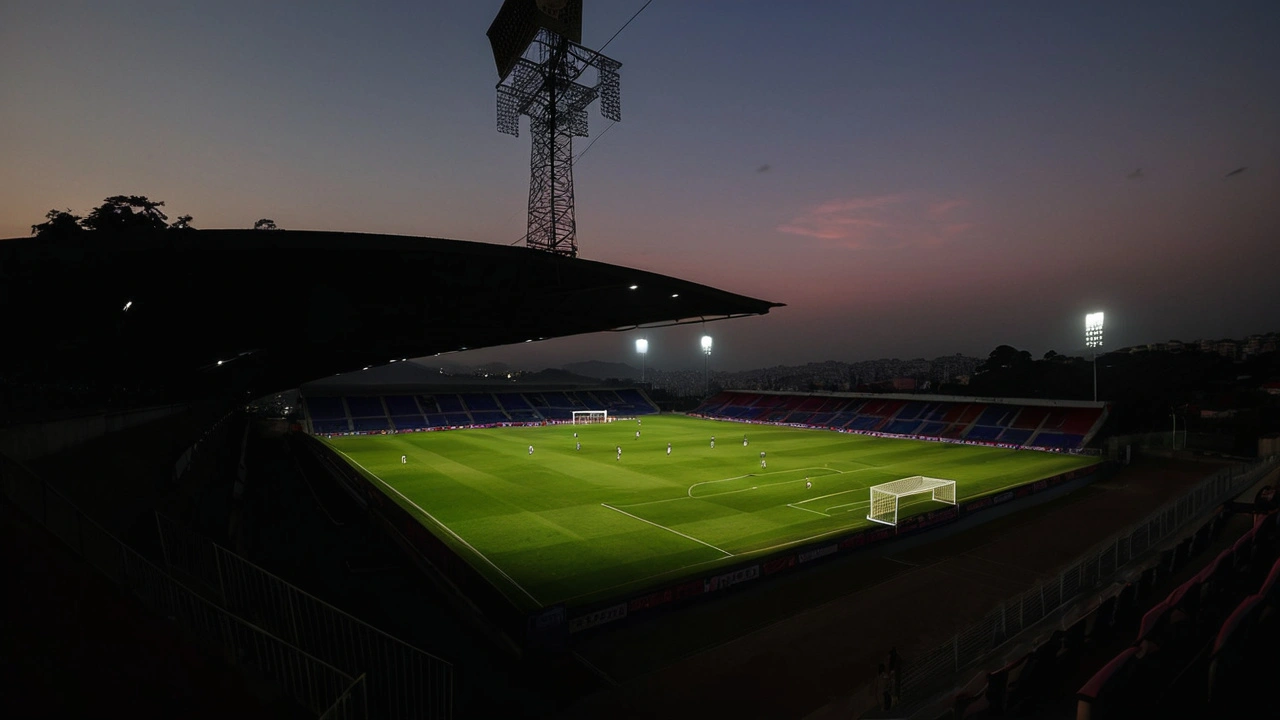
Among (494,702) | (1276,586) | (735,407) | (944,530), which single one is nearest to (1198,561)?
(1276,586)

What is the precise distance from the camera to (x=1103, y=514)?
23.8 metres

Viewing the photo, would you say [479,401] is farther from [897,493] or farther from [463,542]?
[897,493]

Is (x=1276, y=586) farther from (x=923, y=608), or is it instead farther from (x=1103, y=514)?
(x=1103, y=514)

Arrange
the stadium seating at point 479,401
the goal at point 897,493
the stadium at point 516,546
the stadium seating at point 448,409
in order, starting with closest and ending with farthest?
the stadium at point 516,546 < the goal at point 897,493 < the stadium seating at point 448,409 < the stadium seating at point 479,401

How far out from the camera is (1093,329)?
147 feet

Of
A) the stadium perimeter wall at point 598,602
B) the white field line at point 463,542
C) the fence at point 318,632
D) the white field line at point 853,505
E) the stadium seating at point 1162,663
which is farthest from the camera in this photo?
the white field line at point 853,505

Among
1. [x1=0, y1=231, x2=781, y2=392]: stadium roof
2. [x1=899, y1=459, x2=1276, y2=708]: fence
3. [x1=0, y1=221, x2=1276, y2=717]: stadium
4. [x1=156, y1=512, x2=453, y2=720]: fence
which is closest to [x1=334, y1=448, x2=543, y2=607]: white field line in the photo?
[x1=0, y1=221, x2=1276, y2=717]: stadium

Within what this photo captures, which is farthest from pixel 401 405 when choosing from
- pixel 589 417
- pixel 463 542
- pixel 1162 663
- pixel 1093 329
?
pixel 1093 329

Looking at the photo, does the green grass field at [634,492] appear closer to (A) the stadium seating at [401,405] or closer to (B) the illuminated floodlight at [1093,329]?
(A) the stadium seating at [401,405]

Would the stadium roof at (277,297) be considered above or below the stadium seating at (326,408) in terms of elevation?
above

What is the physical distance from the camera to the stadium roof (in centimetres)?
862

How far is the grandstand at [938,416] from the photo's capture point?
4306cm

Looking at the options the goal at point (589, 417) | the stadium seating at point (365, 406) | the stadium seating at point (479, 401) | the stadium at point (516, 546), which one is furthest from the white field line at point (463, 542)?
the goal at point (589, 417)

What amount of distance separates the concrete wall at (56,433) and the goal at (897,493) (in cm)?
2349
